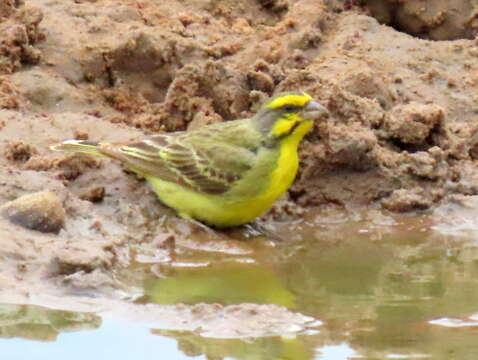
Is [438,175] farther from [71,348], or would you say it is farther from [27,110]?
[71,348]

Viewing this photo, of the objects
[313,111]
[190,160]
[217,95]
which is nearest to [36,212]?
[190,160]

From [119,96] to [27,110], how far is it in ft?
2.33

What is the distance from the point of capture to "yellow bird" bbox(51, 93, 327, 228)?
8.66 meters

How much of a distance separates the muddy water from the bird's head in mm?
661

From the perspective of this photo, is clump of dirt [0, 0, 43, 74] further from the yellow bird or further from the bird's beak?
the bird's beak

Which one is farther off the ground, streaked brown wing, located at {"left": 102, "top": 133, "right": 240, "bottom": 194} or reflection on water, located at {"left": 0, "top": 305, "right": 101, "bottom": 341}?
streaked brown wing, located at {"left": 102, "top": 133, "right": 240, "bottom": 194}

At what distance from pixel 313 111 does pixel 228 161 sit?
A: 2.04ft

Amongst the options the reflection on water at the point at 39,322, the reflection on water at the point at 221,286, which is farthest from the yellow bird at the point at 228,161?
the reflection on water at the point at 39,322

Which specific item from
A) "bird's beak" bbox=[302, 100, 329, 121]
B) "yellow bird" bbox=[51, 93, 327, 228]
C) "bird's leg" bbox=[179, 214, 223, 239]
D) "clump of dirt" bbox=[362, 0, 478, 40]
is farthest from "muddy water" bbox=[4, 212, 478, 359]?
"clump of dirt" bbox=[362, 0, 478, 40]

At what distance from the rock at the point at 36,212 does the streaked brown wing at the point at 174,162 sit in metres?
0.90

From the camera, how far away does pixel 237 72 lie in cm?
979

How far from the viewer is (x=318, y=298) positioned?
24.8 feet

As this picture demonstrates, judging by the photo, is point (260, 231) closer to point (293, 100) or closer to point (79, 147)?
point (293, 100)

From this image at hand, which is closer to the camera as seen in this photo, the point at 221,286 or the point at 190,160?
the point at 221,286
